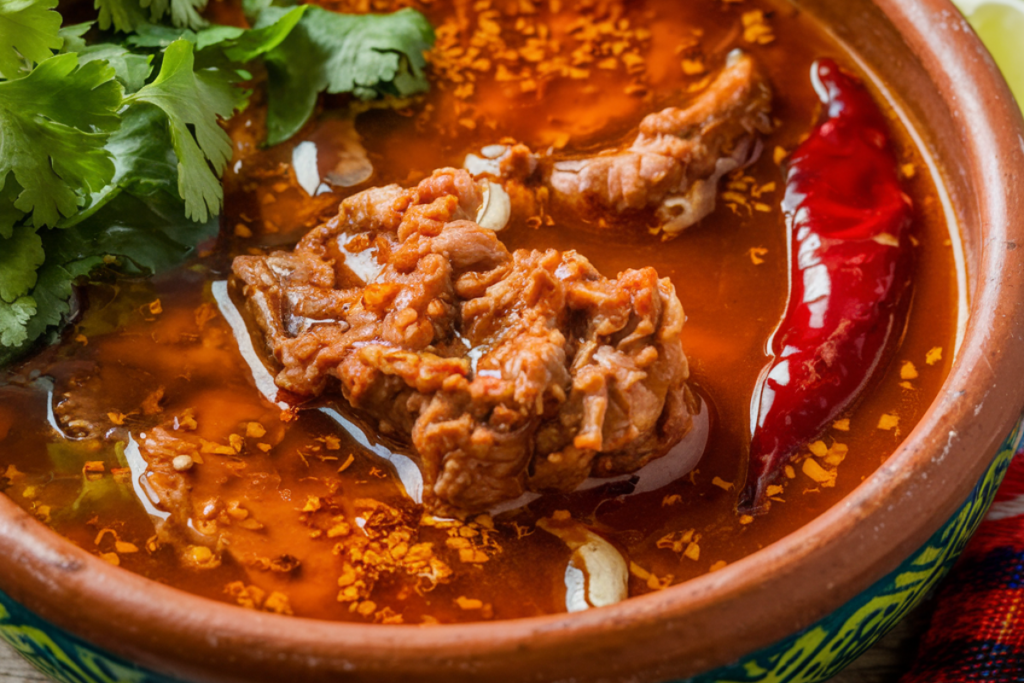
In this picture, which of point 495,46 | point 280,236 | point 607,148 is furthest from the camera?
point 495,46

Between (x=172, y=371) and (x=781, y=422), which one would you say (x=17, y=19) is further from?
(x=781, y=422)

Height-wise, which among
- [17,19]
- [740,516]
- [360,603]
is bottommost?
[360,603]

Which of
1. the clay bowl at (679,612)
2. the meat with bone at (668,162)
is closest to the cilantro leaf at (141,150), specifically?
the meat with bone at (668,162)

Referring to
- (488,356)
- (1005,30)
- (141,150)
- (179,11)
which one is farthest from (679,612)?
(1005,30)

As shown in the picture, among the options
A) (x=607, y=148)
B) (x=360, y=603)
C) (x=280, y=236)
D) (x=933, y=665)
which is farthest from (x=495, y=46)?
(x=933, y=665)

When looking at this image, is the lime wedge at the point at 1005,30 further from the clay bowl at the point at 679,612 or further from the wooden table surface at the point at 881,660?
the wooden table surface at the point at 881,660

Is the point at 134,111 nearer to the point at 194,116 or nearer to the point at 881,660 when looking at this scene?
the point at 194,116

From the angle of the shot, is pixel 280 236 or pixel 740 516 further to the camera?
pixel 280 236
